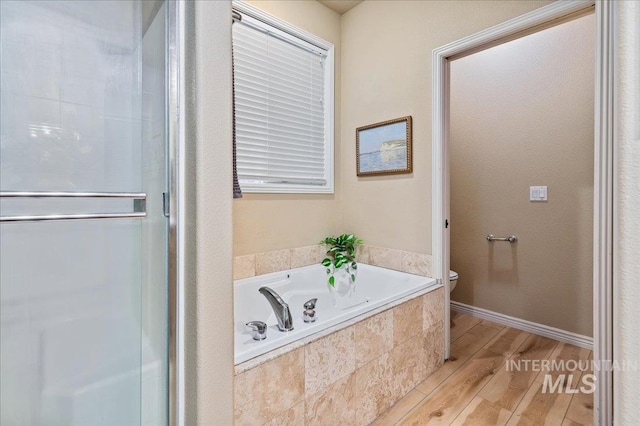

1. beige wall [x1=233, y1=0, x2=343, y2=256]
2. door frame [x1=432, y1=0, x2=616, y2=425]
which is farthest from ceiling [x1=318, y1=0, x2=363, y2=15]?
door frame [x1=432, y1=0, x2=616, y2=425]

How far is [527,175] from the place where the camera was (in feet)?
8.17

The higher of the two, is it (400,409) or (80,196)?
(80,196)

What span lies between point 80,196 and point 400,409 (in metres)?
1.73

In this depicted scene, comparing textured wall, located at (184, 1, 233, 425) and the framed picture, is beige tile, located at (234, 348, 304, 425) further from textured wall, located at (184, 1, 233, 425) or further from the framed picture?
the framed picture

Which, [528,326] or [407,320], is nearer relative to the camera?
[407,320]

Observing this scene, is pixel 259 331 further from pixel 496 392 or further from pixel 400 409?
pixel 496 392

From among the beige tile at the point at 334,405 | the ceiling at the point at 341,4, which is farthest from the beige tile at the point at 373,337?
the ceiling at the point at 341,4

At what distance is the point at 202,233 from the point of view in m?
0.90

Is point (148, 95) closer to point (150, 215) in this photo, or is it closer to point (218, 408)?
point (150, 215)

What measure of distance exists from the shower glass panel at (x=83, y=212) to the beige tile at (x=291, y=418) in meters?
0.42

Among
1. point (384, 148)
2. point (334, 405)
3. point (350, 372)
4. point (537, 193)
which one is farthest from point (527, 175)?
point (334, 405)
